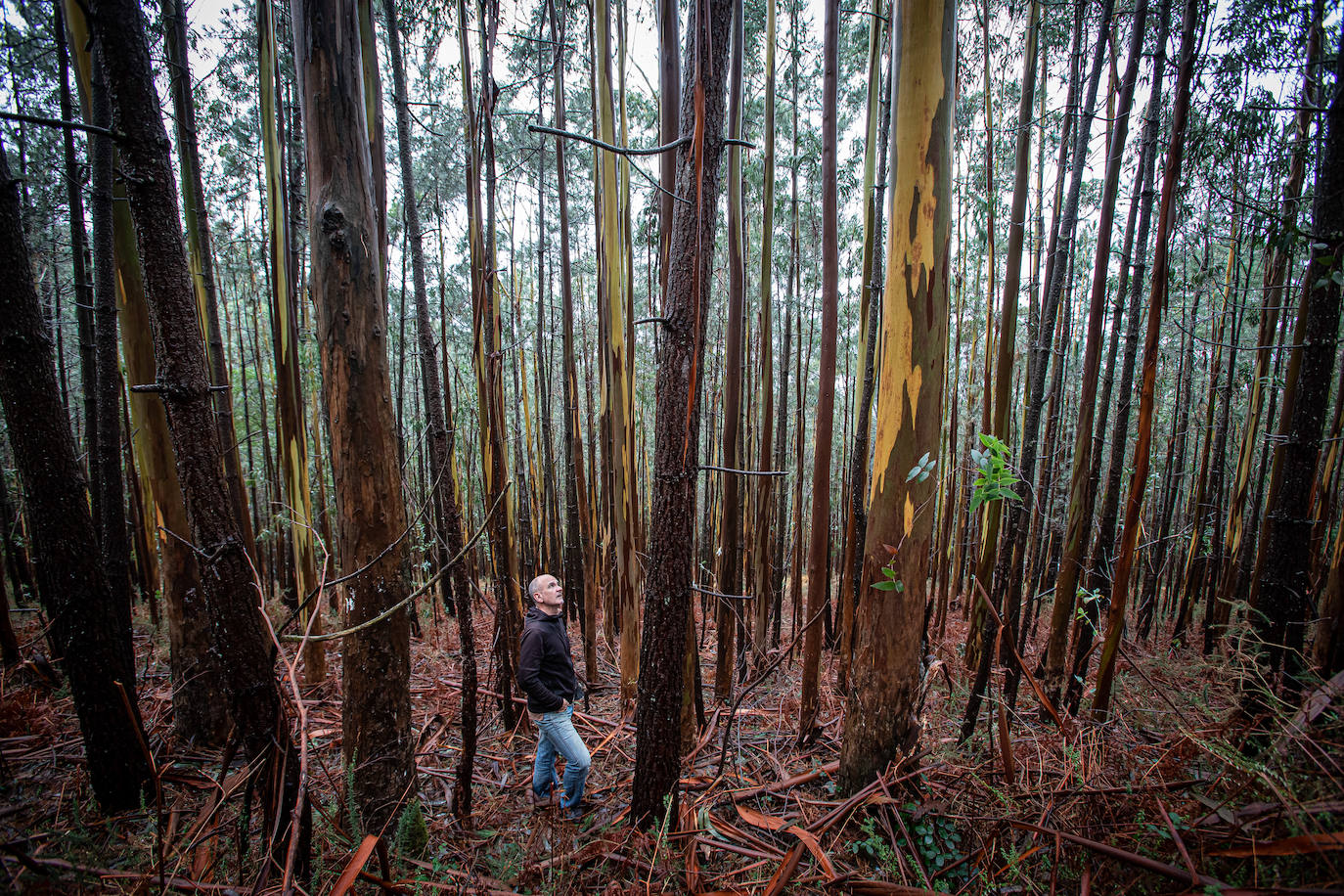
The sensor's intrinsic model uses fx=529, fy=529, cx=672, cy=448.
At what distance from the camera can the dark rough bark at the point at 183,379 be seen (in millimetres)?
1565

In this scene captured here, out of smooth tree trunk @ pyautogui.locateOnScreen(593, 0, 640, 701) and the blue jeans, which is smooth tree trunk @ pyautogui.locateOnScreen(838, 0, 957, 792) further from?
smooth tree trunk @ pyautogui.locateOnScreen(593, 0, 640, 701)

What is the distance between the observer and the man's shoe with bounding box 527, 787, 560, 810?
272cm

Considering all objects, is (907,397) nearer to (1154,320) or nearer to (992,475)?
(992,475)

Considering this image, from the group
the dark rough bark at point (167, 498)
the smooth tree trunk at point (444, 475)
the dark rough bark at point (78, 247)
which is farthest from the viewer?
the dark rough bark at point (167, 498)

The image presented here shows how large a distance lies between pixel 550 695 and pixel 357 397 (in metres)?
1.86

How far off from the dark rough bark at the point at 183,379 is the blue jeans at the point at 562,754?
1.42 meters

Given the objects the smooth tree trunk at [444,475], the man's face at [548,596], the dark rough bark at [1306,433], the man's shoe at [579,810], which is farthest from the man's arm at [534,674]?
the dark rough bark at [1306,433]

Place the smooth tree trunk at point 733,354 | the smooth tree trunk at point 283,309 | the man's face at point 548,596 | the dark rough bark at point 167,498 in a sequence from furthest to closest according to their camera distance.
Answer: the smooth tree trunk at point 283,309
the smooth tree trunk at point 733,354
the man's face at point 548,596
the dark rough bark at point 167,498

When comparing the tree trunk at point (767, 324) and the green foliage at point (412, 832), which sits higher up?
the tree trunk at point (767, 324)

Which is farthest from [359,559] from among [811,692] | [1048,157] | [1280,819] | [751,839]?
[1048,157]

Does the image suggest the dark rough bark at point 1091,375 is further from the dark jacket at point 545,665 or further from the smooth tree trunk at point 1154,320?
the dark jacket at point 545,665

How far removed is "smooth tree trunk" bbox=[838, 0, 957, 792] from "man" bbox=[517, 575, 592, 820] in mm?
1385

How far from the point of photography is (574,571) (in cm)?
696

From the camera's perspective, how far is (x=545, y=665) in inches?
118
